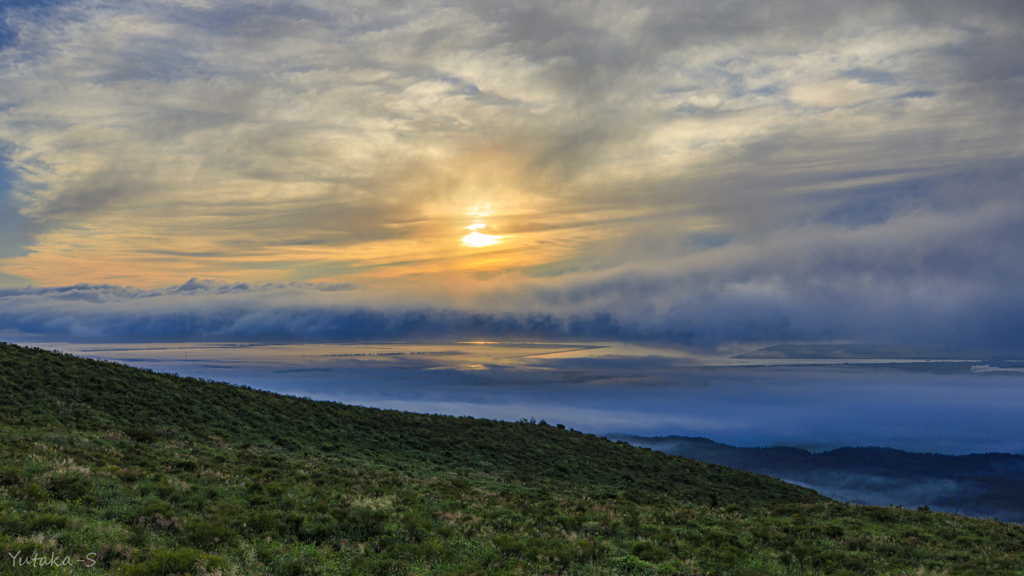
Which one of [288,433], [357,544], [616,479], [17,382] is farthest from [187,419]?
[616,479]

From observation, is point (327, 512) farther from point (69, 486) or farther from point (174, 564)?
point (69, 486)

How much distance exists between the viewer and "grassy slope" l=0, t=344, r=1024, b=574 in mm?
11359

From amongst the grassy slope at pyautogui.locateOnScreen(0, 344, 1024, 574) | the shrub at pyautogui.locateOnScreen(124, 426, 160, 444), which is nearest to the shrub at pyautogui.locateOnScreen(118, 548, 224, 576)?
the grassy slope at pyautogui.locateOnScreen(0, 344, 1024, 574)

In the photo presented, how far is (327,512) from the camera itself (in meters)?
15.5

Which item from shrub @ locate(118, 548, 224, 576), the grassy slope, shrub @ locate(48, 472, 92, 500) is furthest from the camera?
shrub @ locate(48, 472, 92, 500)

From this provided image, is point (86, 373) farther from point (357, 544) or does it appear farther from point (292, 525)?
point (357, 544)

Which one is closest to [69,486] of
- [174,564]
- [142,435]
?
[174,564]

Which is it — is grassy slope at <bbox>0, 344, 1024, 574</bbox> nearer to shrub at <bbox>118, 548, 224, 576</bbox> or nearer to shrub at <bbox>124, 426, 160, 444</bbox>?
shrub at <bbox>118, 548, 224, 576</bbox>

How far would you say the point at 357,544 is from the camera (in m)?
12.8

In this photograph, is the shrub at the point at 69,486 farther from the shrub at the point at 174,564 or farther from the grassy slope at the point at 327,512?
the shrub at the point at 174,564

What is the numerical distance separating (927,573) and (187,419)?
41146 mm

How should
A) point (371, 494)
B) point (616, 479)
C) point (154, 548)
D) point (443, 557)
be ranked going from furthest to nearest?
point (616, 479)
point (371, 494)
point (443, 557)
point (154, 548)

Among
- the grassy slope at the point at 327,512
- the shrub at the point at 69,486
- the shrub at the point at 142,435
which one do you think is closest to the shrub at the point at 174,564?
the grassy slope at the point at 327,512

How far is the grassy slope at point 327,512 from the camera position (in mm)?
11359
